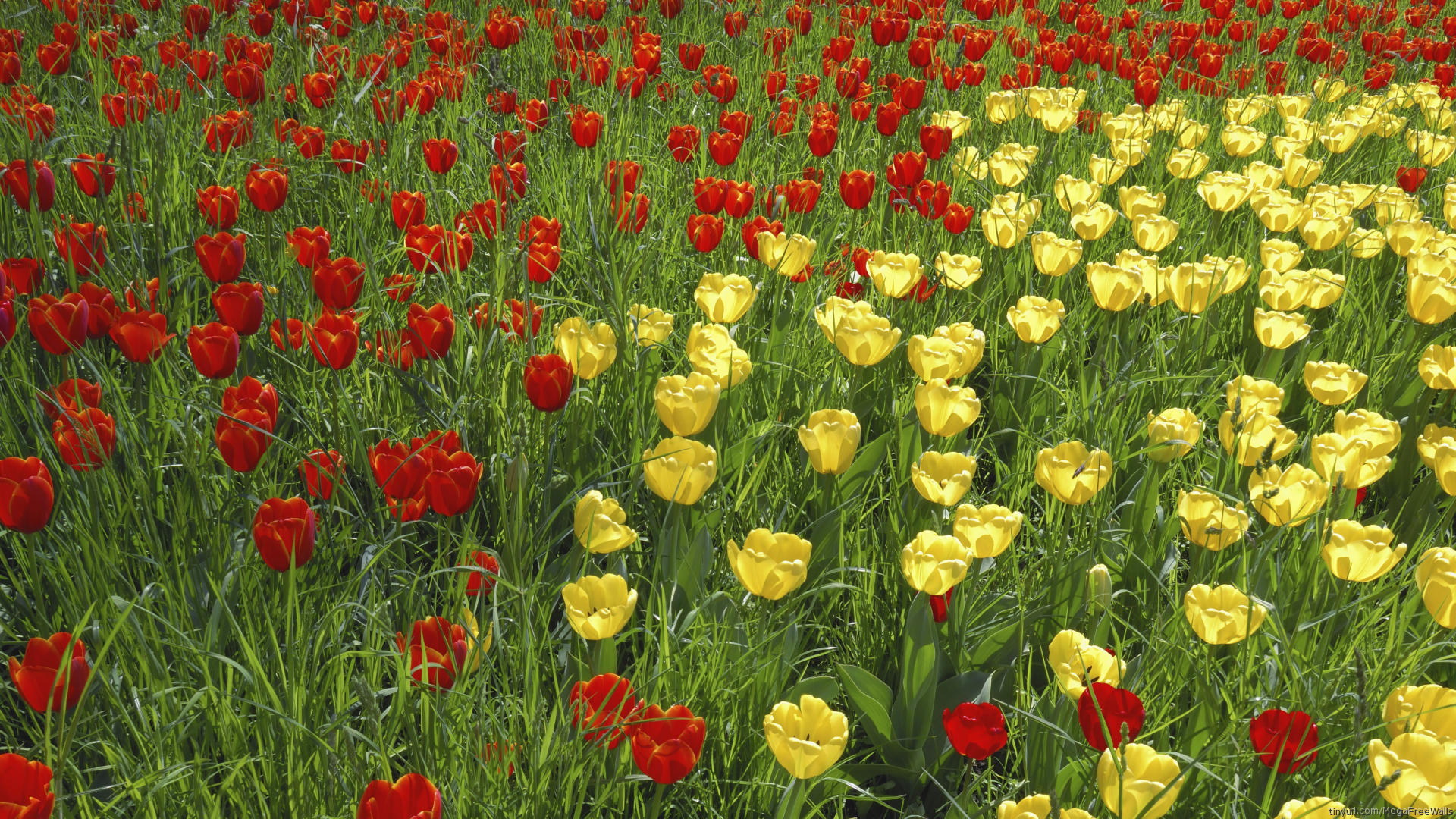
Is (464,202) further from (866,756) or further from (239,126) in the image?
(866,756)

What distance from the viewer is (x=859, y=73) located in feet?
11.7

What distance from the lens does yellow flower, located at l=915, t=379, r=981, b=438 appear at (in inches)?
61.9

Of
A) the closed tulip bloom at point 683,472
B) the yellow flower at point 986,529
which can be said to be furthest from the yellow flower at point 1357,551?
the closed tulip bloom at point 683,472

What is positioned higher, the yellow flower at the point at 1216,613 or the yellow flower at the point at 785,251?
the yellow flower at the point at 785,251

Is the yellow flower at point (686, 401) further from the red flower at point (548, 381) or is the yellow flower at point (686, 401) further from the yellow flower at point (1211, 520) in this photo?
the yellow flower at point (1211, 520)

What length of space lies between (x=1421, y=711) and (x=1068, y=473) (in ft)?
1.63

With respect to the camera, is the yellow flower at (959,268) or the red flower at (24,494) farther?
the yellow flower at (959,268)

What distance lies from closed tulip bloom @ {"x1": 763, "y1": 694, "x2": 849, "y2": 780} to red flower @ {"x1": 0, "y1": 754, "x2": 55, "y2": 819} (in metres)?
0.63

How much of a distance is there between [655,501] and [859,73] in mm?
2358

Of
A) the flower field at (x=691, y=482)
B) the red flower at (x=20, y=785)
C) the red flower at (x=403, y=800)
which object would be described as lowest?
the flower field at (x=691, y=482)

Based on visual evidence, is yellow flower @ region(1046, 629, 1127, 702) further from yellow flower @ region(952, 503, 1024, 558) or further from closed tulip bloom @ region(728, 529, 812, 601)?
closed tulip bloom @ region(728, 529, 812, 601)

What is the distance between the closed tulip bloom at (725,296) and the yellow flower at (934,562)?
2.40ft

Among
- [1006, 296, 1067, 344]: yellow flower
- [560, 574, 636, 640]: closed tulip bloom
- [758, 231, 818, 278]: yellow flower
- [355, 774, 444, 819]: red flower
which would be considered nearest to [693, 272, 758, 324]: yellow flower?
[758, 231, 818, 278]: yellow flower

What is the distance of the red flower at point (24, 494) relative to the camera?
1.18m
